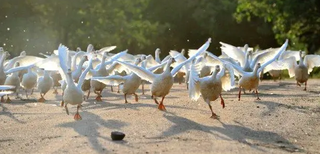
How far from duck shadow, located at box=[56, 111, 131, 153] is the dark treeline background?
2340 centimetres

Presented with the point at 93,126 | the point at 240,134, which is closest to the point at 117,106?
the point at 93,126

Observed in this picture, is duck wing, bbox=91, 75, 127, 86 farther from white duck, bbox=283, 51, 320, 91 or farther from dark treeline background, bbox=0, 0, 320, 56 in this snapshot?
dark treeline background, bbox=0, 0, 320, 56

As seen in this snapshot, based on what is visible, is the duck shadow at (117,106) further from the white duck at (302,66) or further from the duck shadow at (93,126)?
the white duck at (302,66)

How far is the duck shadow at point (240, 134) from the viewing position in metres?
11.5

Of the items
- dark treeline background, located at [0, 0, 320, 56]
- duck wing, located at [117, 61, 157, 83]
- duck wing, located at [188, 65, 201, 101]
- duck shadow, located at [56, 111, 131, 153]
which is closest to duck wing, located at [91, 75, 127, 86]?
duck wing, located at [117, 61, 157, 83]

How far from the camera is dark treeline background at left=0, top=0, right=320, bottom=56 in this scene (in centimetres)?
4025

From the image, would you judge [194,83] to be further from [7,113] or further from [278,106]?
[7,113]

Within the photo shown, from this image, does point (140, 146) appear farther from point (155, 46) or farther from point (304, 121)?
point (155, 46)

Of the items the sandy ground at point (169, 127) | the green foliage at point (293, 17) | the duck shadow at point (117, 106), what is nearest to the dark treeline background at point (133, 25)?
the green foliage at point (293, 17)

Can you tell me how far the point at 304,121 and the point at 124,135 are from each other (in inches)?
173

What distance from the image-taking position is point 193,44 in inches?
1880

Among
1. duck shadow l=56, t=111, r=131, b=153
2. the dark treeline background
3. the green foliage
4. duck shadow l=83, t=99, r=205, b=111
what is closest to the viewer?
duck shadow l=56, t=111, r=131, b=153

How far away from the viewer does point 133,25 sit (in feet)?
151

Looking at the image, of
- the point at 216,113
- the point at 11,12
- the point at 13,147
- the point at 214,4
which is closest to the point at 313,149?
the point at 216,113
